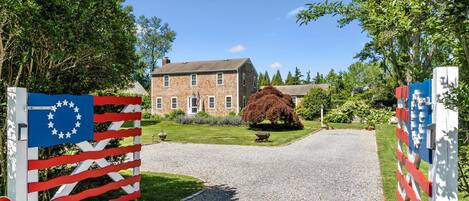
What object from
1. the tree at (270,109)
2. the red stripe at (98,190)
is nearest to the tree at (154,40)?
the tree at (270,109)

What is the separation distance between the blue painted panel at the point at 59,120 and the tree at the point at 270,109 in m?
22.7

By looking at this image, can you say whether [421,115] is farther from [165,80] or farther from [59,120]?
[165,80]

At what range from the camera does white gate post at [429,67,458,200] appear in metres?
2.93

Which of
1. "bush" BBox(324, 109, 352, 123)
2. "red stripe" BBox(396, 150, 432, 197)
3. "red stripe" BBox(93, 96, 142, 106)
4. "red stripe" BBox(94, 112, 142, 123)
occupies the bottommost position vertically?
"bush" BBox(324, 109, 352, 123)

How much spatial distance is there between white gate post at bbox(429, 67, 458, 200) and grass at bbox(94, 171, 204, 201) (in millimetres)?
6308

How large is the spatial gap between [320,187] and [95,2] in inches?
290

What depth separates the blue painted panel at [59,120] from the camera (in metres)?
4.57

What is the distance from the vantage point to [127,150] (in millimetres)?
6797

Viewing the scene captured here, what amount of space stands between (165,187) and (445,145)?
7810 millimetres

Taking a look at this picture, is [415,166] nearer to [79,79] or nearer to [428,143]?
[428,143]

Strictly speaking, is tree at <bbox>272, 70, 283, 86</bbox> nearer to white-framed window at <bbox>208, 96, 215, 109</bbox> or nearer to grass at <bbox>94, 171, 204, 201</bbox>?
white-framed window at <bbox>208, 96, 215, 109</bbox>

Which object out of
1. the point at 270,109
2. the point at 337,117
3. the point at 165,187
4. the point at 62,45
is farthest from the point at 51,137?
the point at 337,117

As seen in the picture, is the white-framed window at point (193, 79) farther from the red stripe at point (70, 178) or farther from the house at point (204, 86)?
the red stripe at point (70, 178)

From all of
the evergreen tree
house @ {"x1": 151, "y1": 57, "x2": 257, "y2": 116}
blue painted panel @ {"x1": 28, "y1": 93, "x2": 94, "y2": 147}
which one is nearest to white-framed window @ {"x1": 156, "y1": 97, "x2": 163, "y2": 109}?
house @ {"x1": 151, "y1": 57, "x2": 257, "y2": 116}
